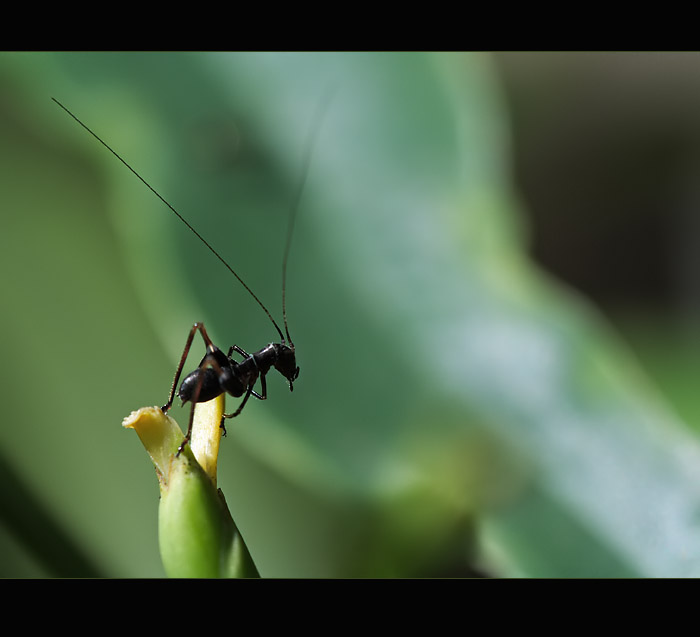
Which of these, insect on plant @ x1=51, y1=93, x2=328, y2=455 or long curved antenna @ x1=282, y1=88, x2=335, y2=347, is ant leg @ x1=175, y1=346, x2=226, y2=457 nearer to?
insect on plant @ x1=51, y1=93, x2=328, y2=455

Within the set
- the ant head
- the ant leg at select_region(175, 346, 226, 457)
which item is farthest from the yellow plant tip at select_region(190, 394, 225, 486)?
the ant head

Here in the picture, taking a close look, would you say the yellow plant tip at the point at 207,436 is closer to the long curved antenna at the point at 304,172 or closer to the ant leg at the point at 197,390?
the ant leg at the point at 197,390

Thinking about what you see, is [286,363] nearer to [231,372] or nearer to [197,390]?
[231,372]

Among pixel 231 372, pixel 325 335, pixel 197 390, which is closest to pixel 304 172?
pixel 325 335

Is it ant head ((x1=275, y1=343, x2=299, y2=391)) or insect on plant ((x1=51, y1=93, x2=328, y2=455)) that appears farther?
ant head ((x1=275, y1=343, x2=299, y2=391))

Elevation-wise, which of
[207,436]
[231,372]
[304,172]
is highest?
[304,172]

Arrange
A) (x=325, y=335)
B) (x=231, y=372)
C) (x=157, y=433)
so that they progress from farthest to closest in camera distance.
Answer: (x=325, y=335)
(x=231, y=372)
(x=157, y=433)

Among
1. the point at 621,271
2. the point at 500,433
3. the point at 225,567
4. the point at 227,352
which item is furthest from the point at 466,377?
the point at 225,567
